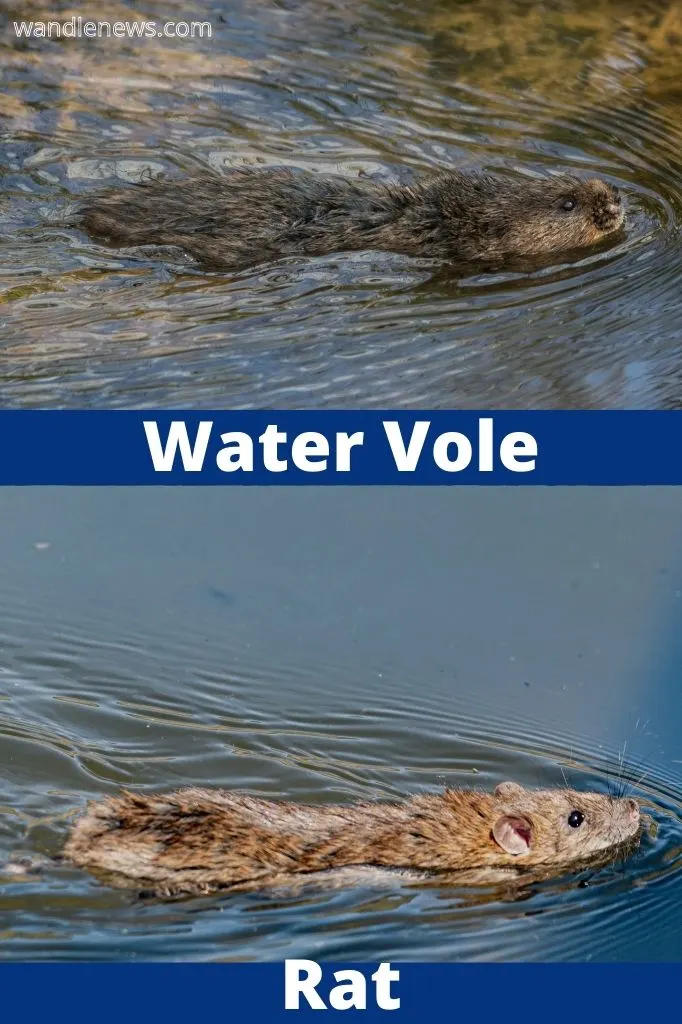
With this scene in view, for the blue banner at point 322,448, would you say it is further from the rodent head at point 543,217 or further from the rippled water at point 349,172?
the rodent head at point 543,217

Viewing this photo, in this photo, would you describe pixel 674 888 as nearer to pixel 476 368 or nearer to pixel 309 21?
pixel 476 368

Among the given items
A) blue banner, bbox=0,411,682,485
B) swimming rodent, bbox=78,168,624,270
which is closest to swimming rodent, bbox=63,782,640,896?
blue banner, bbox=0,411,682,485

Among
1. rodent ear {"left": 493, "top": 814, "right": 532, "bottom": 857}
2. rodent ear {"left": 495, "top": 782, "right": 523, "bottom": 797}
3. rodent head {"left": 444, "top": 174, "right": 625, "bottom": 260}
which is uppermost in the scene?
rodent head {"left": 444, "top": 174, "right": 625, "bottom": 260}

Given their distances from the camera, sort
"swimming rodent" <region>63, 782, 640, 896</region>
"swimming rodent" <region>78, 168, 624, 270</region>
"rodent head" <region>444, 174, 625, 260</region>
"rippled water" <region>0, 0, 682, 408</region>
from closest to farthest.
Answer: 1. "swimming rodent" <region>63, 782, 640, 896</region>
2. "rippled water" <region>0, 0, 682, 408</region>
3. "swimming rodent" <region>78, 168, 624, 270</region>
4. "rodent head" <region>444, 174, 625, 260</region>

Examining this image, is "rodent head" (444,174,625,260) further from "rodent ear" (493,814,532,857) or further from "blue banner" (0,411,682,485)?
"rodent ear" (493,814,532,857)

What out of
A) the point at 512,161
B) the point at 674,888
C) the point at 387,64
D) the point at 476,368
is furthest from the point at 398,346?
the point at 674,888

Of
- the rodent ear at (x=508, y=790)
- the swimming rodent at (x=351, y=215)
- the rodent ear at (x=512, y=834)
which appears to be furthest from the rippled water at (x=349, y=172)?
the rodent ear at (x=512, y=834)

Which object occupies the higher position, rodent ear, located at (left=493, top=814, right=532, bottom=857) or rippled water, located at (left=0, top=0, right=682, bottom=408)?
rippled water, located at (left=0, top=0, right=682, bottom=408)
